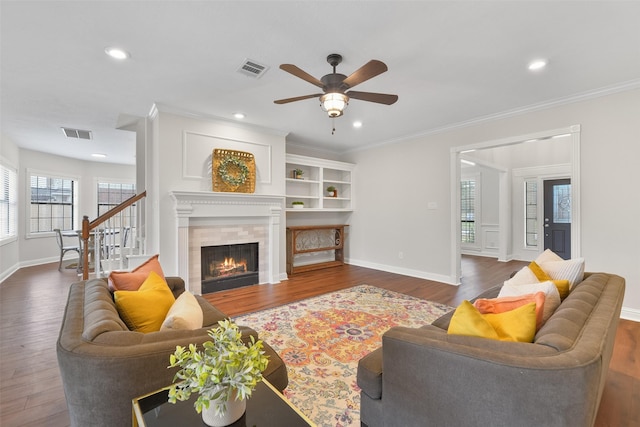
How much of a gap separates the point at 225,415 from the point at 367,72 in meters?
A: 2.28

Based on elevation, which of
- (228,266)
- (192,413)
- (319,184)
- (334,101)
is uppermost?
(334,101)

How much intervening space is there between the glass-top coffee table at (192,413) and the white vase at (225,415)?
2cm

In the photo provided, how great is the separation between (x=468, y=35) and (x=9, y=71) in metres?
4.31

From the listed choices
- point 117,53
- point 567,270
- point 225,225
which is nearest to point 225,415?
point 567,270

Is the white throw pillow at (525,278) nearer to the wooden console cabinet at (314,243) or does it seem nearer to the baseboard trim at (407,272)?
the baseboard trim at (407,272)

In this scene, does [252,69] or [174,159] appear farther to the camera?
[174,159]

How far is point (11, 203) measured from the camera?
5.67 meters

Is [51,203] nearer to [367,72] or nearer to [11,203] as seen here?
[11,203]

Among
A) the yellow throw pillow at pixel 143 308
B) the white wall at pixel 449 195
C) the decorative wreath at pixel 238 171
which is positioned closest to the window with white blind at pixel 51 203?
the decorative wreath at pixel 238 171

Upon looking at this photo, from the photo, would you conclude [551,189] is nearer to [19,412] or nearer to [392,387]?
[392,387]

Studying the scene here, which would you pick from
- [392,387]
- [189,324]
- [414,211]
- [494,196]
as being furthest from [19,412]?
[494,196]

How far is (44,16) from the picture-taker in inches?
83.0

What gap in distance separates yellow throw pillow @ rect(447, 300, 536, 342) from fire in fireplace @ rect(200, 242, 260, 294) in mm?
3915

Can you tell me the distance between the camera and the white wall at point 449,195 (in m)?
3.33
